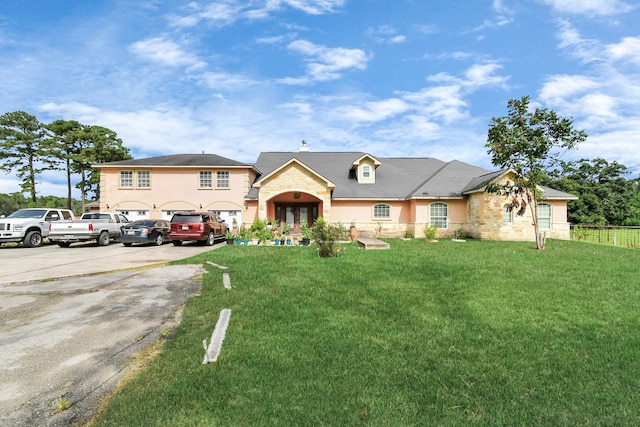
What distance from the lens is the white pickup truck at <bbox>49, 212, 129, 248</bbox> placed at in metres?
19.0

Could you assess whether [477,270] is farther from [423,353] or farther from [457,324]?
[423,353]

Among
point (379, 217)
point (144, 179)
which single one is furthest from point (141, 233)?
point (379, 217)

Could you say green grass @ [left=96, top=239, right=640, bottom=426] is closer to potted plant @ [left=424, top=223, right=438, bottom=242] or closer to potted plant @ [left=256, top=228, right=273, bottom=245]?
potted plant @ [left=256, top=228, right=273, bottom=245]

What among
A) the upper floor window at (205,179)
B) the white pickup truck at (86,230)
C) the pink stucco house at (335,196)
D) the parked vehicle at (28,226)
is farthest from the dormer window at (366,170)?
the parked vehicle at (28,226)

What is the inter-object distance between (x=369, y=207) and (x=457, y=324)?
21416mm

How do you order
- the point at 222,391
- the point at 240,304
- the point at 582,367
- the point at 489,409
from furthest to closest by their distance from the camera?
the point at 240,304
the point at 582,367
the point at 222,391
the point at 489,409

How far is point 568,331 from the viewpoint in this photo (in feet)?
19.2

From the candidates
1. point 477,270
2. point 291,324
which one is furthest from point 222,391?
point 477,270

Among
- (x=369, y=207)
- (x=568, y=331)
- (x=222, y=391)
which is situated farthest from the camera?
(x=369, y=207)

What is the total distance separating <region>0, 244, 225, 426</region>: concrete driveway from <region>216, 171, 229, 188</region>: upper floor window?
1611 centimetres

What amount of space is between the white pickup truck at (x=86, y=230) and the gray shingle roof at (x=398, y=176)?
9.87m

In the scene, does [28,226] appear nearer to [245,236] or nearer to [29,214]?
[29,214]

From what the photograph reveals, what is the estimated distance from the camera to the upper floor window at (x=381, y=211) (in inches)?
1076

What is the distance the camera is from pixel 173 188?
2775 cm
